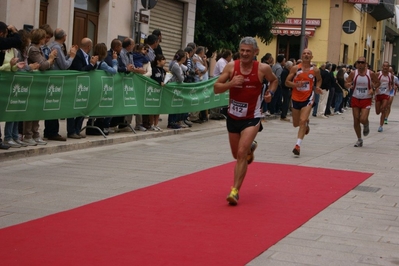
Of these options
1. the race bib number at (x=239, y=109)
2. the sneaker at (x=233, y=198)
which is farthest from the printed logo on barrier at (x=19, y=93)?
the sneaker at (x=233, y=198)

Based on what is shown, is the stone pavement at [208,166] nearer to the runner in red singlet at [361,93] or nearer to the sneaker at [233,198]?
the sneaker at [233,198]

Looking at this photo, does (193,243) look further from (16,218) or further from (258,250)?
(16,218)

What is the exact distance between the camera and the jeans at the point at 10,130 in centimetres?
1245

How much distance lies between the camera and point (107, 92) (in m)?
15.2

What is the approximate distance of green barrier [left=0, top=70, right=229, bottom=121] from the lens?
40.5 ft

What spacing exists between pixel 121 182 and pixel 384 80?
1281 centimetres

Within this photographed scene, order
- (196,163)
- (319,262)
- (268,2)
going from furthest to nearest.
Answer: (268,2)
(196,163)
(319,262)

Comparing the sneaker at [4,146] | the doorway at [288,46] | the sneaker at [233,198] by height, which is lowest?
the sneaker at [233,198]

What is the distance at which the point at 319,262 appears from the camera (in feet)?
21.8

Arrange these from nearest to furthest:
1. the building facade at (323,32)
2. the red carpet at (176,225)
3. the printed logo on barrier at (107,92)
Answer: the red carpet at (176,225) → the printed logo on barrier at (107,92) → the building facade at (323,32)

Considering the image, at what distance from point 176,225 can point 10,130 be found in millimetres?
5349

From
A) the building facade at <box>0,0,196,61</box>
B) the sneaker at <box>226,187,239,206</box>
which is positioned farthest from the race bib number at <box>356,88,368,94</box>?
the sneaker at <box>226,187,239,206</box>

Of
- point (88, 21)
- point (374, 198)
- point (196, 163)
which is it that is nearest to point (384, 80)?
point (88, 21)

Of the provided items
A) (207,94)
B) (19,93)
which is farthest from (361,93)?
(19,93)
